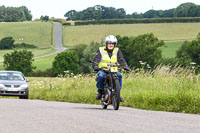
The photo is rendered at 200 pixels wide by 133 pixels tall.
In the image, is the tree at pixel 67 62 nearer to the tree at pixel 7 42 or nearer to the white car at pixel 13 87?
the tree at pixel 7 42

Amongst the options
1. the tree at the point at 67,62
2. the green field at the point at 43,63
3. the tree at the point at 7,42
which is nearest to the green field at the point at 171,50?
the tree at the point at 67,62

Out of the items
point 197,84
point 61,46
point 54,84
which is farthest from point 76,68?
point 197,84

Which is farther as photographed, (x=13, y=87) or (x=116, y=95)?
(x=13, y=87)

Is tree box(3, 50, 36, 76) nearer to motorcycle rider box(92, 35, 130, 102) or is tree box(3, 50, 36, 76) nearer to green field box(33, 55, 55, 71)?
green field box(33, 55, 55, 71)

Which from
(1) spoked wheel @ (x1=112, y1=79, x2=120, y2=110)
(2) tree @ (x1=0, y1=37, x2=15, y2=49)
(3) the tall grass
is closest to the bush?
(2) tree @ (x1=0, y1=37, x2=15, y2=49)

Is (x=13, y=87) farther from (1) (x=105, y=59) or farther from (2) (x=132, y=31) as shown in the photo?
(2) (x=132, y=31)

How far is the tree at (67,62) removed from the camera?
391 ft

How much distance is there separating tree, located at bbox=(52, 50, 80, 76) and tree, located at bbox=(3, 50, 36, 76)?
7.61m

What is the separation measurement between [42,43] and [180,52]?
49865 millimetres

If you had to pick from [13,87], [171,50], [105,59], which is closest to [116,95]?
[105,59]

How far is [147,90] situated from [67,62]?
106 m

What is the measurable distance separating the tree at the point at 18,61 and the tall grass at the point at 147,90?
100 meters

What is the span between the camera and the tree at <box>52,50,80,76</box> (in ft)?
391

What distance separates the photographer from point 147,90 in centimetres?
1556
